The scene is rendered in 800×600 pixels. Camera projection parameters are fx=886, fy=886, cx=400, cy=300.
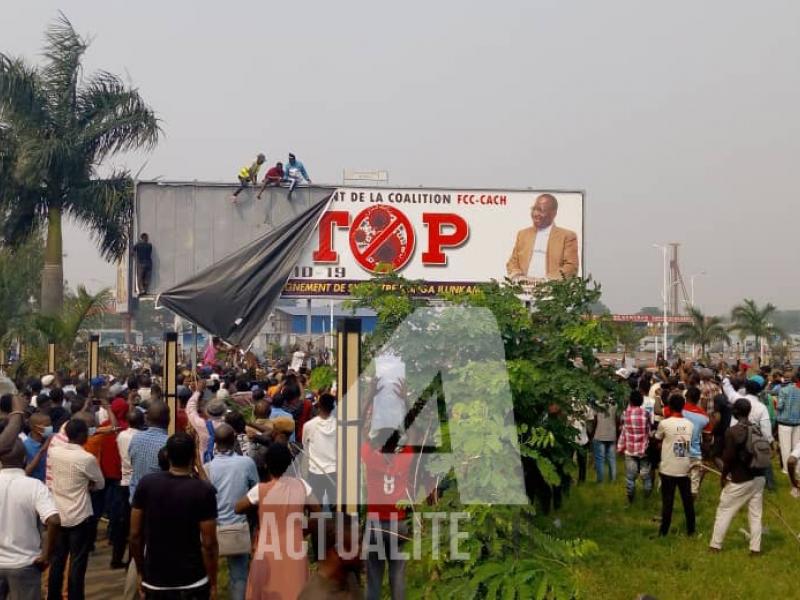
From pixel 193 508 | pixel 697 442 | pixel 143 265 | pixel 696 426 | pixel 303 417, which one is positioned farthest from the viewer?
pixel 143 265

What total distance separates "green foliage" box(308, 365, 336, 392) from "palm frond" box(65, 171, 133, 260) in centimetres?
1432

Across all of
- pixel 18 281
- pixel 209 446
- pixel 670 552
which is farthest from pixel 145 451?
pixel 18 281

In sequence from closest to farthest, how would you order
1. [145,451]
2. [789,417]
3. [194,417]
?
[145,451] → [194,417] → [789,417]

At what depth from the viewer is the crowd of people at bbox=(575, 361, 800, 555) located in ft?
30.4

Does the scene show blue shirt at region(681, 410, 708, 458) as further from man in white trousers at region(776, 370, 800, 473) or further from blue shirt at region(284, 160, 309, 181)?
blue shirt at region(284, 160, 309, 181)

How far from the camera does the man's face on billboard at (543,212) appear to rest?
725 inches

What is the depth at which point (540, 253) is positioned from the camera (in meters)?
18.4

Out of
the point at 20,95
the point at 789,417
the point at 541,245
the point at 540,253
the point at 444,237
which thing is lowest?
the point at 789,417

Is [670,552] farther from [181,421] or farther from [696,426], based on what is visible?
[181,421]

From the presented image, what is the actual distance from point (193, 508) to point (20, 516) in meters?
1.44

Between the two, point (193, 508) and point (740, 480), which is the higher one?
point (193, 508)

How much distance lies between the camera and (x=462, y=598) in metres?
5.92

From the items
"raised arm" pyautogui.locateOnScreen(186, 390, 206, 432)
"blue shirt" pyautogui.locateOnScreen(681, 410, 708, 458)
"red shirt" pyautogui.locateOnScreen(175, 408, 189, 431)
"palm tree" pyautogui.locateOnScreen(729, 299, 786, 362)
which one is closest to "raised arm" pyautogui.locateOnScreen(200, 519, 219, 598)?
"red shirt" pyautogui.locateOnScreen(175, 408, 189, 431)

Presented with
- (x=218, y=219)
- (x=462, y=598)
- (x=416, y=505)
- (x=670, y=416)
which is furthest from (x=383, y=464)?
(x=218, y=219)
